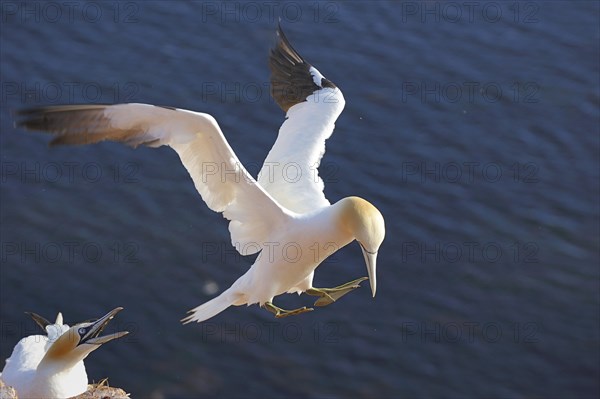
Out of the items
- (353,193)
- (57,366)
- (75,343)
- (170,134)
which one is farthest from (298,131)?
(353,193)

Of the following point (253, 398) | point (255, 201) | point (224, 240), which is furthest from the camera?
point (224, 240)

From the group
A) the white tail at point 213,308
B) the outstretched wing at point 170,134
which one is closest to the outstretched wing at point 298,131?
the outstretched wing at point 170,134

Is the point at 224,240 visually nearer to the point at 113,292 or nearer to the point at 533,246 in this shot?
the point at 113,292

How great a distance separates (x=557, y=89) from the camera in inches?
565

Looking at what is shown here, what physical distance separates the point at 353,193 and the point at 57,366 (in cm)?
459

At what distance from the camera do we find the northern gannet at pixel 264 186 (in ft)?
25.5

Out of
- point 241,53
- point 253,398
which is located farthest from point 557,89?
point 253,398

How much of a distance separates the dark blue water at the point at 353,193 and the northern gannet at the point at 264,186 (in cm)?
296

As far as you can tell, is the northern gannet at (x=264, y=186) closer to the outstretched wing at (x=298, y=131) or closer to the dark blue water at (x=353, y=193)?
the outstretched wing at (x=298, y=131)

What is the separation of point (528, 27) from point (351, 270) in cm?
447

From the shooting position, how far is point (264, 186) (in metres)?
9.15

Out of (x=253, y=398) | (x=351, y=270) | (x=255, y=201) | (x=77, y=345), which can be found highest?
(x=255, y=201)

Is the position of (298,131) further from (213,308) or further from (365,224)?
(365,224)

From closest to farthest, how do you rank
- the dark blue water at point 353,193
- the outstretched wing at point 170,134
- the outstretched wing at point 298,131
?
the outstretched wing at point 170,134, the outstretched wing at point 298,131, the dark blue water at point 353,193
